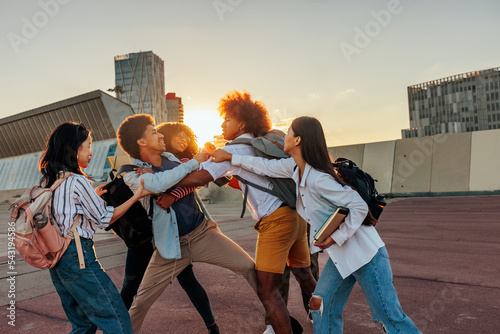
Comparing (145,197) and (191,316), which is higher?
(145,197)

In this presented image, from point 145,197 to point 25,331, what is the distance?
210 cm

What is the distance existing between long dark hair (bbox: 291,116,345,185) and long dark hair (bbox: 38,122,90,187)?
1.27m

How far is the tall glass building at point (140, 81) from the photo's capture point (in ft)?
452

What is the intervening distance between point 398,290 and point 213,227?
2500mm

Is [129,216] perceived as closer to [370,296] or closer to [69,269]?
[69,269]

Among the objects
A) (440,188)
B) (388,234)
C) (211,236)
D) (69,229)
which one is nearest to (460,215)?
(388,234)

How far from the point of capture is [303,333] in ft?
11.8

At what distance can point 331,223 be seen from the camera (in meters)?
2.34

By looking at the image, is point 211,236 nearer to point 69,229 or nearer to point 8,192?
point 69,229

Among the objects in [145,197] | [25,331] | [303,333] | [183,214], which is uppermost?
[145,197]

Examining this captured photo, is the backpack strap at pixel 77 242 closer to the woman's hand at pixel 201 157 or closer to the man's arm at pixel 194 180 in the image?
the man's arm at pixel 194 180

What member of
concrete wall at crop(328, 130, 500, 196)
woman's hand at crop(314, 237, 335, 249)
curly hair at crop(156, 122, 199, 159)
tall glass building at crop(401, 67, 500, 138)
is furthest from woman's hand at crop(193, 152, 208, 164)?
tall glass building at crop(401, 67, 500, 138)

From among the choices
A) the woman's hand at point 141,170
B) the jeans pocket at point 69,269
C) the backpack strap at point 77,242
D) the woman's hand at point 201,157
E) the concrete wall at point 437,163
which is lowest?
the concrete wall at point 437,163

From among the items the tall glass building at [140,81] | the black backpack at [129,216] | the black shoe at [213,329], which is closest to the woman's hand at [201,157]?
the black backpack at [129,216]
